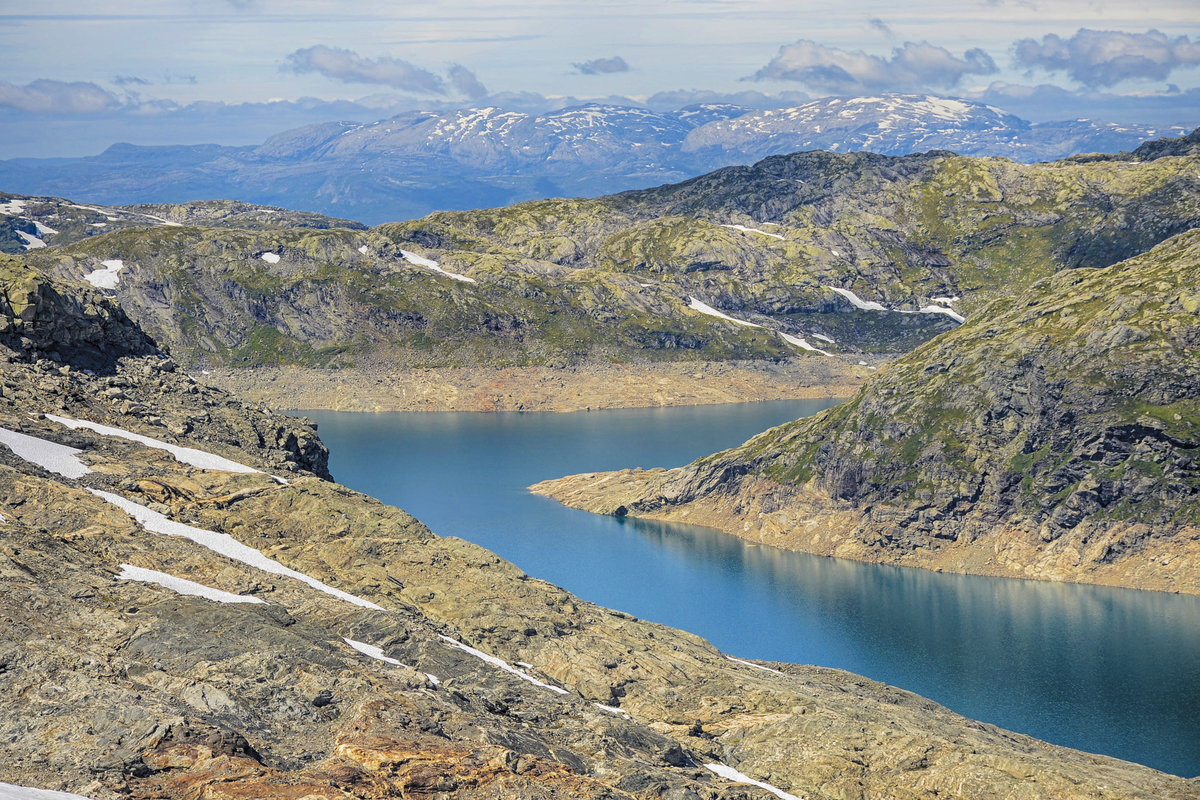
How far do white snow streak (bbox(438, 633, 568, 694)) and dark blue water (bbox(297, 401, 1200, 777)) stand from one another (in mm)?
43813

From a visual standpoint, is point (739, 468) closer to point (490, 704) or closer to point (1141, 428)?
point (1141, 428)

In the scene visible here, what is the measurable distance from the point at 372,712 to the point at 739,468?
129 meters

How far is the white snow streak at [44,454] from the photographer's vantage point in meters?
55.5

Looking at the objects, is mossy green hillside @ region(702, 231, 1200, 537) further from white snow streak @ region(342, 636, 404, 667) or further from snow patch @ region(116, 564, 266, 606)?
snow patch @ region(116, 564, 266, 606)

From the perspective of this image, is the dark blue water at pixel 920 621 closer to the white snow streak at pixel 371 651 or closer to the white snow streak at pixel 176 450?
the white snow streak at pixel 371 651

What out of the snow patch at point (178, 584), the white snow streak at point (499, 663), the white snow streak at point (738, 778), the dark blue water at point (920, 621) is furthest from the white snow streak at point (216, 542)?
the dark blue water at point (920, 621)

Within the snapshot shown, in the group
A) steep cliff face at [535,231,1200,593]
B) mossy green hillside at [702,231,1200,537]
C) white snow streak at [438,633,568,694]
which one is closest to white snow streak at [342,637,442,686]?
white snow streak at [438,633,568,694]

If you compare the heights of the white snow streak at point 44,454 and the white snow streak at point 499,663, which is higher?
the white snow streak at point 44,454

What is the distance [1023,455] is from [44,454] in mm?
115073

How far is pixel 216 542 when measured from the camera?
178ft

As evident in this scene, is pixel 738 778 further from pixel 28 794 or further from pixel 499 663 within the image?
pixel 28 794

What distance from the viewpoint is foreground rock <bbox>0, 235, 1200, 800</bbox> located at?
3416cm

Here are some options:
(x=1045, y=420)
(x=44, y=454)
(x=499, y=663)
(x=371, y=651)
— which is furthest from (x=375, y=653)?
(x=1045, y=420)

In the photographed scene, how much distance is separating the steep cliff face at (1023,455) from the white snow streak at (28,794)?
117828 mm
